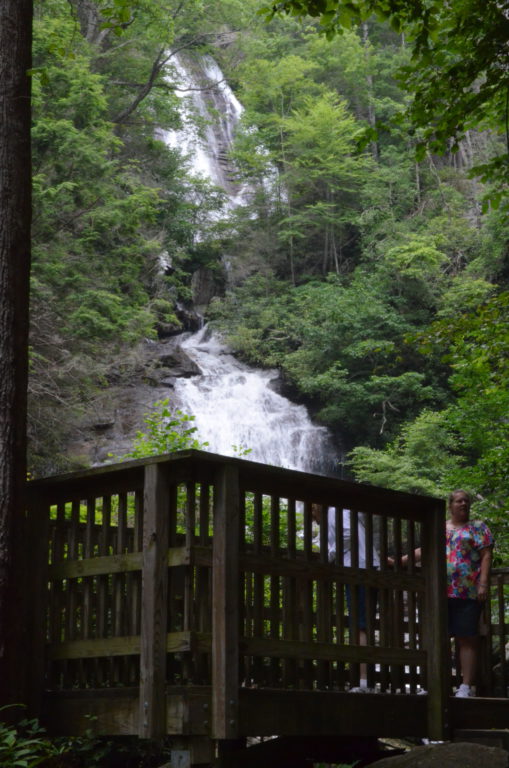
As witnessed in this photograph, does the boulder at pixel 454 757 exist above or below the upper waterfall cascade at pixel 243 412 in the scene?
below

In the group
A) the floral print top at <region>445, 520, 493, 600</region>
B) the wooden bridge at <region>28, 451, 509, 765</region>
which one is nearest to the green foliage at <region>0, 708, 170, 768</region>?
the wooden bridge at <region>28, 451, 509, 765</region>

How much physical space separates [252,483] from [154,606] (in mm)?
A: 869

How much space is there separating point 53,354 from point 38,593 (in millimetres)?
15760

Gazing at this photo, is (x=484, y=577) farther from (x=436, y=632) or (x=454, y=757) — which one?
(x=454, y=757)

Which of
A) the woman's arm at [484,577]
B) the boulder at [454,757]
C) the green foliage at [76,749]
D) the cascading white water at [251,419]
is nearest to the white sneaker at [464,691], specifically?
the woman's arm at [484,577]

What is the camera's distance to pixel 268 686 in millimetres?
5250

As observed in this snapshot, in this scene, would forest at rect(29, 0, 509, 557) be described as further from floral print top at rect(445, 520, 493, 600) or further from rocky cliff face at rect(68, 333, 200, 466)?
floral print top at rect(445, 520, 493, 600)

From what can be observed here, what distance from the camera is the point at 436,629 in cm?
622

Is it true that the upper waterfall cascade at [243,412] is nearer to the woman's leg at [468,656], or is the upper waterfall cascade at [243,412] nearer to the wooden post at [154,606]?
the woman's leg at [468,656]

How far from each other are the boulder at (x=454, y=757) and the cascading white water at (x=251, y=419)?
869 inches

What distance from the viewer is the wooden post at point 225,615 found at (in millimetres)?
4789

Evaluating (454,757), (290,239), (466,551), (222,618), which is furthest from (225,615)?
(290,239)

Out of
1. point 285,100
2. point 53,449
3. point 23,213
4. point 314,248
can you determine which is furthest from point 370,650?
point 285,100

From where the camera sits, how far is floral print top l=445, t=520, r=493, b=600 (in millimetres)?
7371
